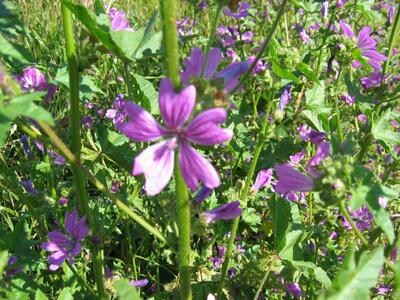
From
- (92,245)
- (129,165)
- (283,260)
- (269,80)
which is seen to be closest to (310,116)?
(269,80)

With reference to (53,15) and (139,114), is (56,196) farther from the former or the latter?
(53,15)

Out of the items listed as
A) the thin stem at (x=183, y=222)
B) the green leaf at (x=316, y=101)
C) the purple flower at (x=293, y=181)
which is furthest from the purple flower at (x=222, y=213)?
the green leaf at (x=316, y=101)

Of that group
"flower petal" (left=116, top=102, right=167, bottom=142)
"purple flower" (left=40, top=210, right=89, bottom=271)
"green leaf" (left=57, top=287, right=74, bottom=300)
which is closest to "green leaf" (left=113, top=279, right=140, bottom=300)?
"flower petal" (left=116, top=102, right=167, bottom=142)

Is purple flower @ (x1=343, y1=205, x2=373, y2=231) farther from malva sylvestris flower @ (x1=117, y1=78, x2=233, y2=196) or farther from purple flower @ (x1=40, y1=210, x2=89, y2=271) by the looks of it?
malva sylvestris flower @ (x1=117, y1=78, x2=233, y2=196)

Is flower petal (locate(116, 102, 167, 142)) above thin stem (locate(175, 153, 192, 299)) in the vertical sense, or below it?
above

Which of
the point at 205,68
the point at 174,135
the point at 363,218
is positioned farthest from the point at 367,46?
the point at 174,135

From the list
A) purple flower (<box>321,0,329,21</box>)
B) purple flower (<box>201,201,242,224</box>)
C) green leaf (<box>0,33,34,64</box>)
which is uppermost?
purple flower (<box>321,0,329,21</box>)
